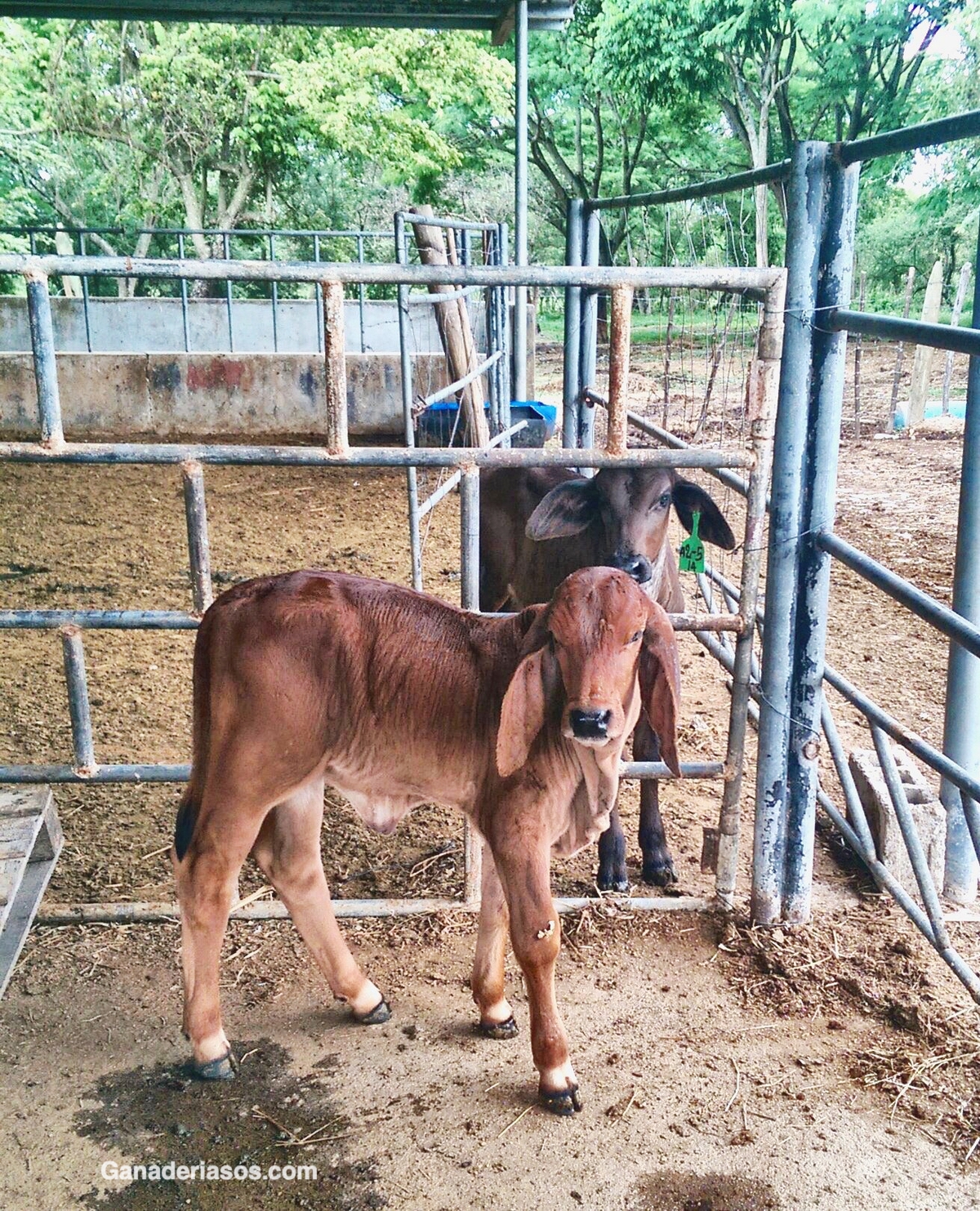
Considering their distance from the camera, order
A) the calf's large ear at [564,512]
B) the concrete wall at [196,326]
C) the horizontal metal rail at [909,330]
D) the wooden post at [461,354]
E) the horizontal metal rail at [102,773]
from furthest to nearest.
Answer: the concrete wall at [196,326], the wooden post at [461,354], the calf's large ear at [564,512], the horizontal metal rail at [102,773], the horizontal metal rail at [909,330]

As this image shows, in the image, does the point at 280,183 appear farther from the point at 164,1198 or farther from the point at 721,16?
the point at 164,1198

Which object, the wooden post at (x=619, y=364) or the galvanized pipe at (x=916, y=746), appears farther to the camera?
the wooden post at (x=619, y=364)

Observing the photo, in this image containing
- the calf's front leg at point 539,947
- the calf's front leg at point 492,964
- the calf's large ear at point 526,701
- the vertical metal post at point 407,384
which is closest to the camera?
the calf's large ear at point 526,701

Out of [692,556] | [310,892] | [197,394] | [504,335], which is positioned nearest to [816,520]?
[692,556]

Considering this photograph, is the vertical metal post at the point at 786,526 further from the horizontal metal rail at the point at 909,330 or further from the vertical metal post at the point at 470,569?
the vertical metal post at the point at 470,569

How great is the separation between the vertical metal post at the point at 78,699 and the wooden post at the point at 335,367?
36.7 inches

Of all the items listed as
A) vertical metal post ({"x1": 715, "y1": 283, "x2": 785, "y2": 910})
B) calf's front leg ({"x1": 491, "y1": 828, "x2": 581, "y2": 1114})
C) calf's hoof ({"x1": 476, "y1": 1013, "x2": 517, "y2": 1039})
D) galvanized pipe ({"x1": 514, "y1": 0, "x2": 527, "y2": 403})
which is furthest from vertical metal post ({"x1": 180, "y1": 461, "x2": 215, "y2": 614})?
galvanized pipe ({"x1": 514, "y1": 0, "x2": 527, "y2": 403})

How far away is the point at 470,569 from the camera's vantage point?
3.37 meters

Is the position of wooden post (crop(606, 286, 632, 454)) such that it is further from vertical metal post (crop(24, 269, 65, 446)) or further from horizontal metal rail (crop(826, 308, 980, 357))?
vertical metal post (crop(24, 269, 65, 446))

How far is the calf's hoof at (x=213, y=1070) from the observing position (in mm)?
2889

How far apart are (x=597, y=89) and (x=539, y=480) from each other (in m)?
19.8

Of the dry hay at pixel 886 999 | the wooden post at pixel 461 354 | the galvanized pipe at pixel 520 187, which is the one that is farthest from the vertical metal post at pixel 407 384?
the galvanized pipe at pixel 520 187

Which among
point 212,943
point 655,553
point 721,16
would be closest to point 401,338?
point 655,553

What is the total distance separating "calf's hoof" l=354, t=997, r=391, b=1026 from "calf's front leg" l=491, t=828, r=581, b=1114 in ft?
1.73
